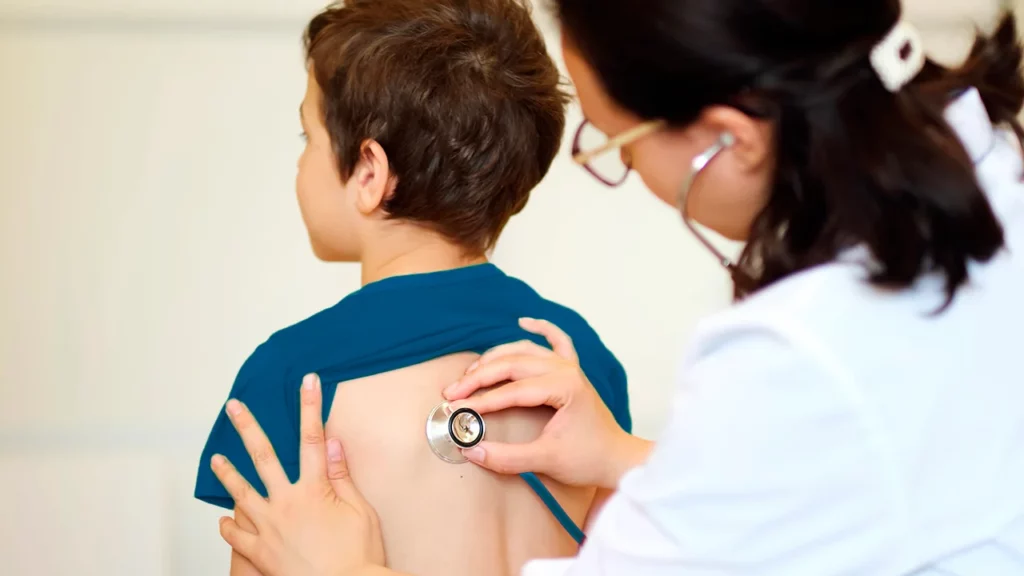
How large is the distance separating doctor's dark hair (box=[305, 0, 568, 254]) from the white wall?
884mm

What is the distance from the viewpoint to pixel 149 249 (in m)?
1.83

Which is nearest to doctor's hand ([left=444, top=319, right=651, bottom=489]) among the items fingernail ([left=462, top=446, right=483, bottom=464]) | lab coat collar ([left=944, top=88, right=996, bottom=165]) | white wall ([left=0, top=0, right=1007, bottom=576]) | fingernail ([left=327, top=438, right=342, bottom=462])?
fingernail ([left=462, top=446, right=483, bottom=464])

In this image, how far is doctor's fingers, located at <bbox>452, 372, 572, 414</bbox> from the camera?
88cm

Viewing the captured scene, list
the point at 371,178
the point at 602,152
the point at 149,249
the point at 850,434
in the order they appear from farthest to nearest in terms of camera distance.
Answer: the point at 149,249, the point at 371,178, the point at 602,152, the point at 850,434

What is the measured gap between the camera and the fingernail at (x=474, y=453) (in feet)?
2.93

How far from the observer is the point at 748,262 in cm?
69

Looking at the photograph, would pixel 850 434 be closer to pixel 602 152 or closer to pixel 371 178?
pixel 602 152

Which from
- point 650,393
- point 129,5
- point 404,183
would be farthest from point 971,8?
point 129,5

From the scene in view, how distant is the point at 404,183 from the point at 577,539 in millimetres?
401

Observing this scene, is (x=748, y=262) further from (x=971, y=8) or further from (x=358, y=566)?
(x=971, y=8)

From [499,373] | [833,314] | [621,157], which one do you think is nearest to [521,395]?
[499,373]

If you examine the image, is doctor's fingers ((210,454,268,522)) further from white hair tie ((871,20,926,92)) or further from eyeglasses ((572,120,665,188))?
white hair tie ((871,20,926,92))

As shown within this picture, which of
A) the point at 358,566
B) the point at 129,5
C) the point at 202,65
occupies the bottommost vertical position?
the point at 358,566

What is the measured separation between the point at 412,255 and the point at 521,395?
21 centimetres
